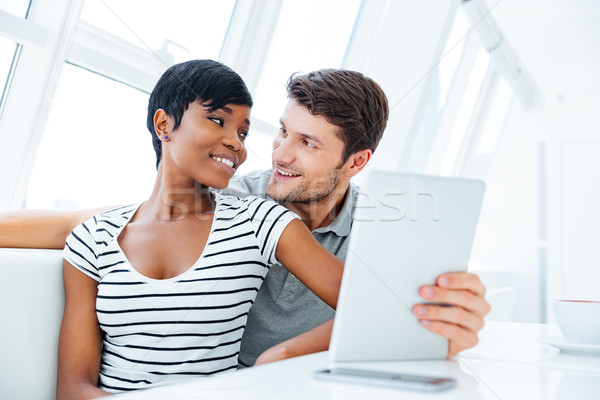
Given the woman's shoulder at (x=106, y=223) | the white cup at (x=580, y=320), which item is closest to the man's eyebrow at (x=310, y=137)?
the woman's shoulder at (x=106, y=223)

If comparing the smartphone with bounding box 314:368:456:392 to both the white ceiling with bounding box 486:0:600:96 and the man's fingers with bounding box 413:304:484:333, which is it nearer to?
the man's fingers with bounding box 413:304:484:333

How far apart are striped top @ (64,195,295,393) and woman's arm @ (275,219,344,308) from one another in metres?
0.02

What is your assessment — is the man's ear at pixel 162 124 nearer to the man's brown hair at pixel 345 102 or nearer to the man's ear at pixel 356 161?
the man's brown hair at pixel 345 102

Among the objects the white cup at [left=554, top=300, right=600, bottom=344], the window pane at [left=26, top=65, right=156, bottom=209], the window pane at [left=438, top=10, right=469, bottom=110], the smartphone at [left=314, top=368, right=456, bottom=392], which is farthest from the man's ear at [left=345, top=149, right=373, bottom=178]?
the window pane at [left=438, top=10, right=469, bottom=110]

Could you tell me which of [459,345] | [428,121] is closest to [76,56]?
[459,345]

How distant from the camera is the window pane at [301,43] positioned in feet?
8.65

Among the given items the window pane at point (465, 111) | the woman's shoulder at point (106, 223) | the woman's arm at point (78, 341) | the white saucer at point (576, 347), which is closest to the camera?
the white saucer at point (576, 347)

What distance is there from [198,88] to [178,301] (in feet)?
1.61

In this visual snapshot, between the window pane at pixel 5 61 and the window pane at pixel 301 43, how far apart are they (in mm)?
1079

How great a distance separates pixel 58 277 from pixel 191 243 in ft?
0.96

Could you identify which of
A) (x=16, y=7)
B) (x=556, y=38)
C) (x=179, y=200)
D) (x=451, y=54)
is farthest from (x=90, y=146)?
(x=556, y=38)

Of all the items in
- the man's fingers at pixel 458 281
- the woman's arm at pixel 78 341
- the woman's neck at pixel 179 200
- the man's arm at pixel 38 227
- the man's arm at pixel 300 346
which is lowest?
the woman's arm at pixel 78 341

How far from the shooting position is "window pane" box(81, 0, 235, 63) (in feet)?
6.21

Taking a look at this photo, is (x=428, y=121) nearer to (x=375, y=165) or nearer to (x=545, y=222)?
(x=375, y=165)
